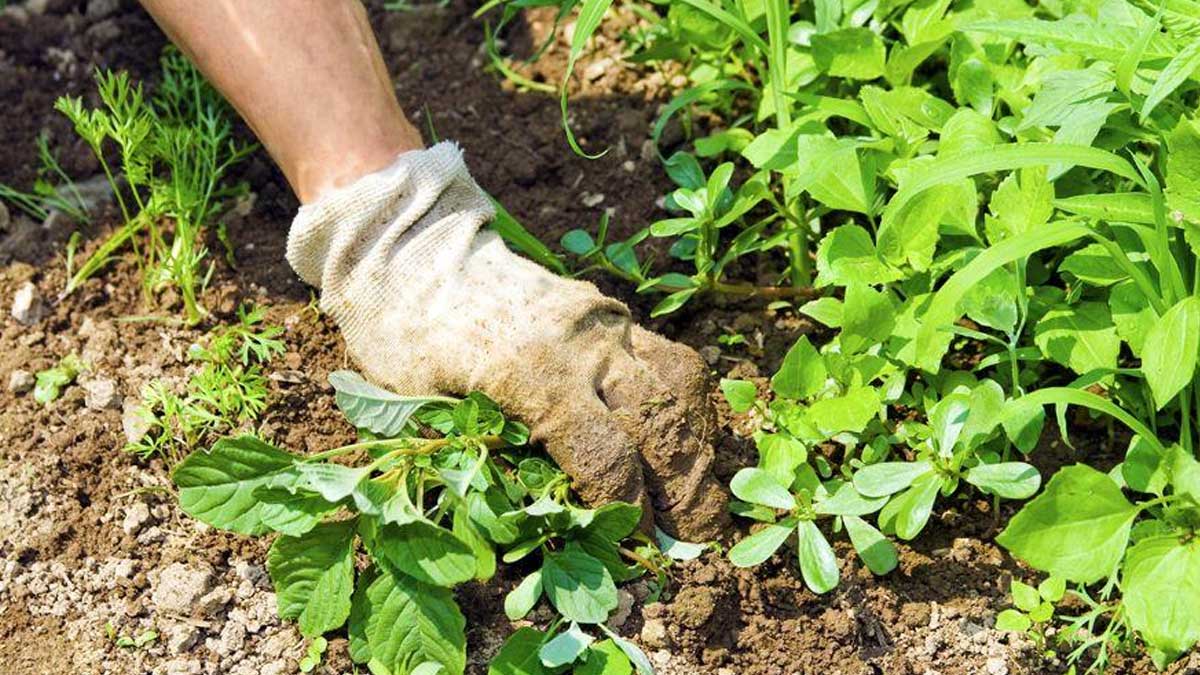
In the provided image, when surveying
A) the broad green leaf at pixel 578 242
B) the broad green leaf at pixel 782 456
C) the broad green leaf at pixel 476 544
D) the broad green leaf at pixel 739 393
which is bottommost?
the broad green leaf at pixel 782 456

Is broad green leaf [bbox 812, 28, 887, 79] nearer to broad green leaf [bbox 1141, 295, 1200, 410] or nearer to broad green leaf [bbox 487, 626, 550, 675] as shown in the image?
broad green leaf [bbox 1141, 295, 1200, 410]

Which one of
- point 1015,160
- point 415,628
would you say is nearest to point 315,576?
point 415,628

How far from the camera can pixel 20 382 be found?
2.37 m

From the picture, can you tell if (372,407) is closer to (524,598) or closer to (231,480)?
(231,480)

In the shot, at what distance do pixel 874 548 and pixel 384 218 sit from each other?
35.1 inches

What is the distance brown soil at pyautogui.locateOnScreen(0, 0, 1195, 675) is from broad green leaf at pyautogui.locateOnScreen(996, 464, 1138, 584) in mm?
251

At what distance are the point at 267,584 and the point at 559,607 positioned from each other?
0.47 m

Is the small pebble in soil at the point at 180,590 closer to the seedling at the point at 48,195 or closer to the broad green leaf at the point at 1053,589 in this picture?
the seedling at the point at 48,195

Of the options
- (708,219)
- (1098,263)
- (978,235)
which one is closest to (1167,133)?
(1098,263)

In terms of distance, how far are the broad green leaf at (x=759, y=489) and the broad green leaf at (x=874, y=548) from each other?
0.10 meters

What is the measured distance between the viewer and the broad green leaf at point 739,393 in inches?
83.1

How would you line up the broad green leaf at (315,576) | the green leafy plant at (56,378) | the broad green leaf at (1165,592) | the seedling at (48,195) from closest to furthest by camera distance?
the broad green leaf at (1165,592) < the broad green leaf at (315,576) < the green leafy plant at (56,378) < the seedling at (48,195)

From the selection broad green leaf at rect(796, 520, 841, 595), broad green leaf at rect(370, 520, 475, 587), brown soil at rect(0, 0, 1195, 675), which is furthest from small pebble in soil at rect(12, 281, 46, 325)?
broad green leaf at rect(796, 520, 841, 595)

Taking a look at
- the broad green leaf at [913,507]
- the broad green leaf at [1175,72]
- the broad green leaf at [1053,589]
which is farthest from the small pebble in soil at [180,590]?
the broad green leaf at [1175,72]
